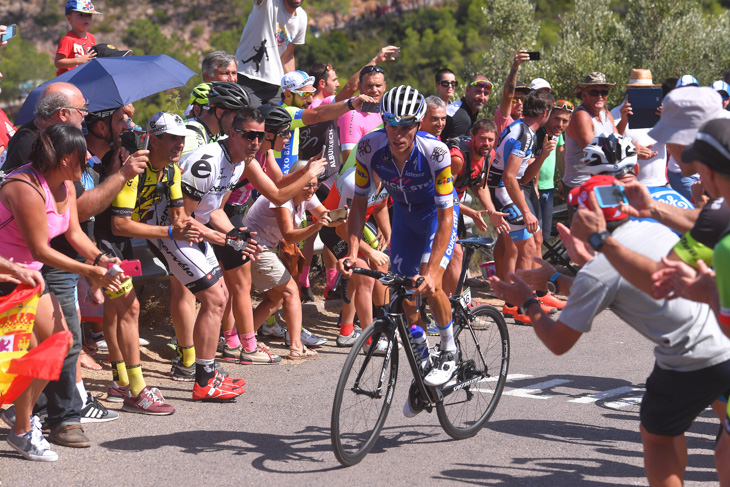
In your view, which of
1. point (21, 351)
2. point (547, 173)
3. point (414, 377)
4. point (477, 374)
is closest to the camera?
point (21, 351)

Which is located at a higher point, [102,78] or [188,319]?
[102,78]

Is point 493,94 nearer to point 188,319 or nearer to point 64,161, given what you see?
point 188,319

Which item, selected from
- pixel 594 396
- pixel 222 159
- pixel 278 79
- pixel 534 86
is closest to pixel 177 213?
pixel 222 159

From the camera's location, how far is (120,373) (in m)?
6.61

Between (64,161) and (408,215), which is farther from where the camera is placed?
(408,215)

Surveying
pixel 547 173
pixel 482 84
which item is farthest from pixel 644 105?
pixel 482 84

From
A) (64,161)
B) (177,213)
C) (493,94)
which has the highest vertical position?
(64,161)

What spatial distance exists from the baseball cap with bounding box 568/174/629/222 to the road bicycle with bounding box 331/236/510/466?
5.70 feet

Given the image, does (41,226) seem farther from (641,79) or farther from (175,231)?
(641,79)

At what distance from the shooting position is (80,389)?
5.95 meters

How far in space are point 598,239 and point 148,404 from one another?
400 centimetres

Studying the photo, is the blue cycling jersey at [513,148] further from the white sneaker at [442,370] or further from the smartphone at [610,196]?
the smartphone at [610,196]

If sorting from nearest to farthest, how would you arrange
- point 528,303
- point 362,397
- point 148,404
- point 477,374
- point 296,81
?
point 528,303
point 362,397
point 477,374
point 148,404
point 296,81

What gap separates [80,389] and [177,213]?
4.81 feet
